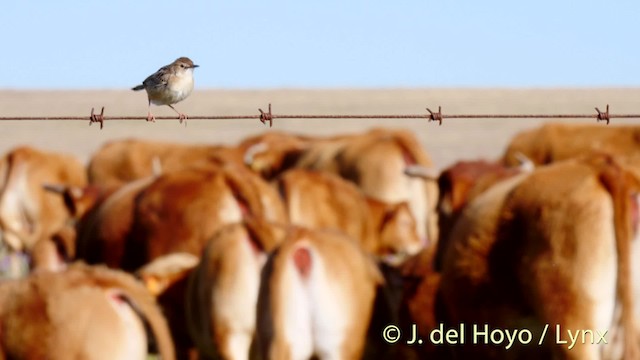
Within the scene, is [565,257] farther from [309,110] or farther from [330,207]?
[309,110]

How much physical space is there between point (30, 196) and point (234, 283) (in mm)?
10831

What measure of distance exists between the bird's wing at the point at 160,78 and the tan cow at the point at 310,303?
2753 millimetres

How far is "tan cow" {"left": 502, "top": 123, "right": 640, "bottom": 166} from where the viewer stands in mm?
19766

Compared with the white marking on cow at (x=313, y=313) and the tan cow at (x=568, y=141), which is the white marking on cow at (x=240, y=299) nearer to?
the white marking on cow at (x=313, y=313)

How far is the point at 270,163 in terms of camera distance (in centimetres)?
1992

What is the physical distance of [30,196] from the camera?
1978cm

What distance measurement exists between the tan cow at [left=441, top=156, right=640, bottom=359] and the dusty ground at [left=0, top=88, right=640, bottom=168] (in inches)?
1098

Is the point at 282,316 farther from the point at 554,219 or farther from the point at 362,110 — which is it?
the point at 362,110

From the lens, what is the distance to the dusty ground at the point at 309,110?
45281 millimetres

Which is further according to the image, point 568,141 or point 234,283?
point 568,141

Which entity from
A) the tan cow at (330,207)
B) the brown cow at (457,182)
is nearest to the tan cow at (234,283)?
the brown cow at (457,182)

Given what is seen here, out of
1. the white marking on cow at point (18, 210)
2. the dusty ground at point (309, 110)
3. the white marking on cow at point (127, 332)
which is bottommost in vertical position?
the dusty ground at point (309, 110)

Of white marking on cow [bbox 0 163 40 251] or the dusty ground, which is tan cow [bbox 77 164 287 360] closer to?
white marking on cow [bbox 0 163 40 251]

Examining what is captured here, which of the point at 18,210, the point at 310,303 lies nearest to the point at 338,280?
the point at 310,303
